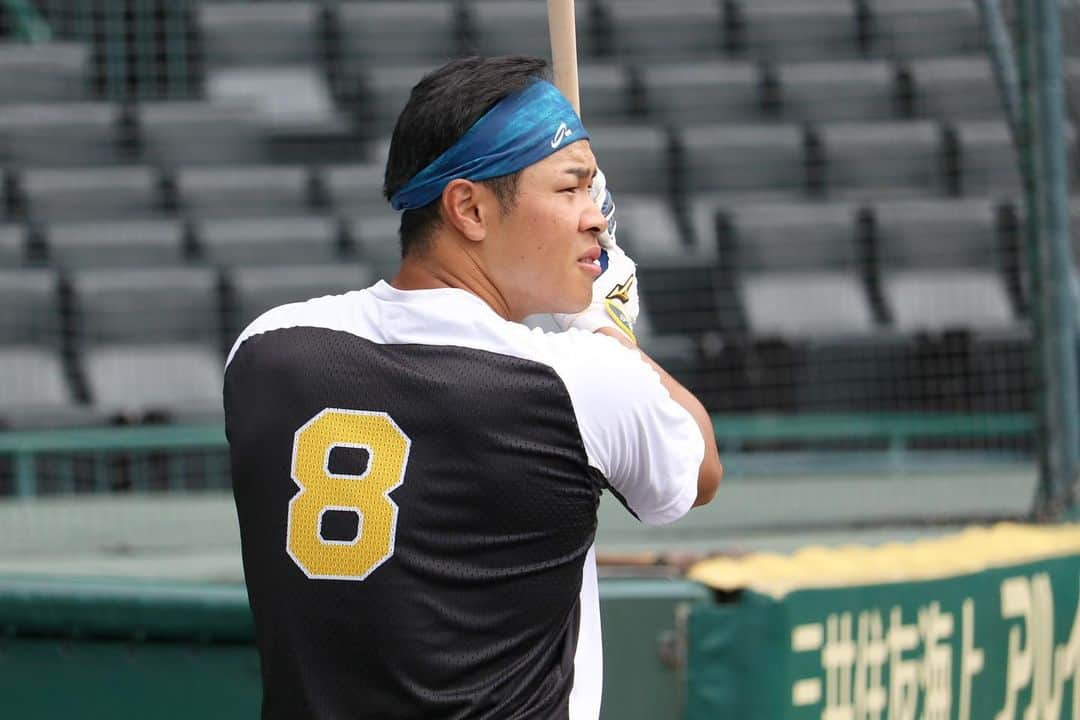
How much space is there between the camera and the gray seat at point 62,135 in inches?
324

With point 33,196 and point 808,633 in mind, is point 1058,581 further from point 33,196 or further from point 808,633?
point 33,196

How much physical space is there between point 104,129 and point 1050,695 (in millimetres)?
6411

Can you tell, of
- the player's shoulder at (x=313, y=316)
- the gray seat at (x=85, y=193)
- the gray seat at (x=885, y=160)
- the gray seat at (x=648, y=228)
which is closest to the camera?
the player's shoulder at (x=313, y=316)

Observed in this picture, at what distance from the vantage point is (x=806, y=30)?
31.1 ft

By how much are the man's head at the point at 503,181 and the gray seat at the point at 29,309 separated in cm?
566

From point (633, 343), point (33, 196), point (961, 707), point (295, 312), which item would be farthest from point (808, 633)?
point (33, 196)

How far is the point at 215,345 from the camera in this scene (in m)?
7.22

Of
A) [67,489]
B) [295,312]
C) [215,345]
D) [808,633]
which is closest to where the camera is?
[295,312]

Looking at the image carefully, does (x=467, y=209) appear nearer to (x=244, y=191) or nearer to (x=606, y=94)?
(x=244, y=191)

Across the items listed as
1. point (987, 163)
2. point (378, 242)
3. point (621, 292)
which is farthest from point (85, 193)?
point (621, 292)

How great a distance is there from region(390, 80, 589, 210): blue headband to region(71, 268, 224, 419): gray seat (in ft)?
17.7

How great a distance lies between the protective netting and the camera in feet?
23.2

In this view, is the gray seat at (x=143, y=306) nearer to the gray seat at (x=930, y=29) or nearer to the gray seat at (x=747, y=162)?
the gray seat at (x=747, y=162)

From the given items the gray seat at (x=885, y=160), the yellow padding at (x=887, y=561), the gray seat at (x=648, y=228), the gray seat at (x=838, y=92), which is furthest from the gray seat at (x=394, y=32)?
the yellow padding at (x=887, y=561)
